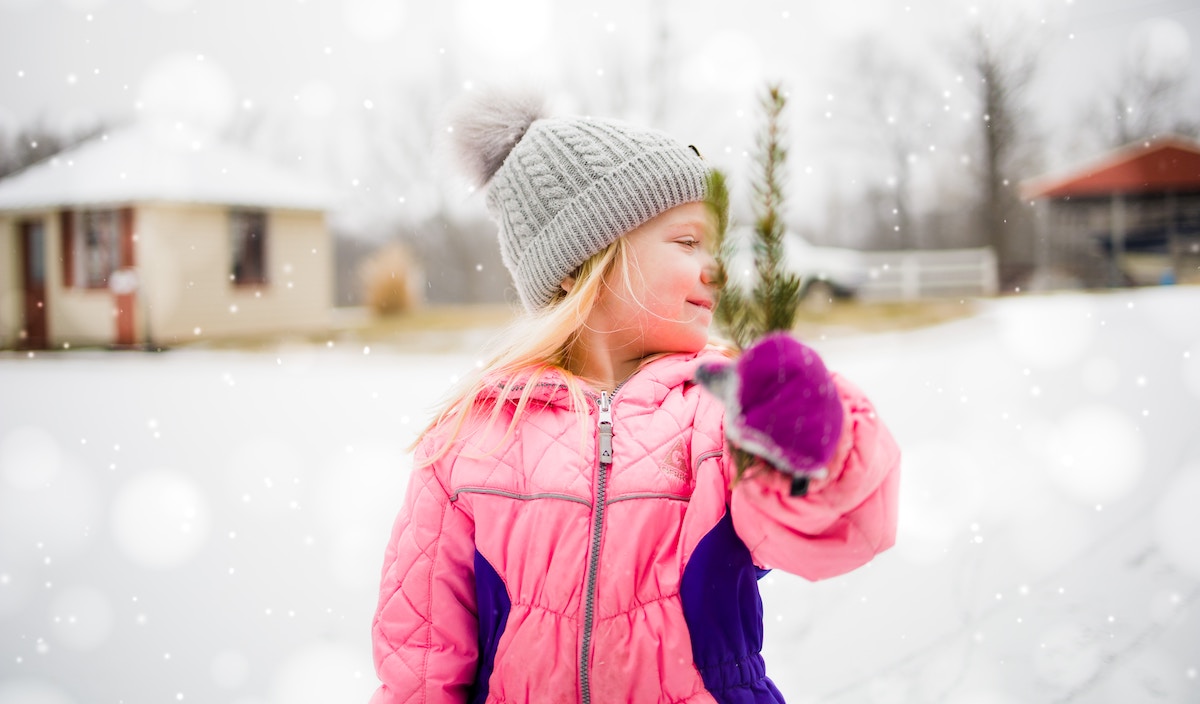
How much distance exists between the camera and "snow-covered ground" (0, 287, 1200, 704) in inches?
95.0

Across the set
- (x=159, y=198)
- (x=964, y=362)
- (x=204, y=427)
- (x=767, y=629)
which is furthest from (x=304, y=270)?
(x=767, y=629)

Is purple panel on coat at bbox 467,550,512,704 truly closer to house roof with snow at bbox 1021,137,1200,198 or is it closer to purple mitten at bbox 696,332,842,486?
purple mitten at bbox 696,332,842,486

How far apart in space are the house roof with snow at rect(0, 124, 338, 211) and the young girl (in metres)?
12.4

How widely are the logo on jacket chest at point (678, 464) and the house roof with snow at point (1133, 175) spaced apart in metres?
9.29

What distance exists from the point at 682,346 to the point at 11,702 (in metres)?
2.67

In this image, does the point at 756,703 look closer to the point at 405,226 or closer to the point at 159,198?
the point at 159,198

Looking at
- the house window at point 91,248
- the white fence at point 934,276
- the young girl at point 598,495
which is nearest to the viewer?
the young girl at point 598,495

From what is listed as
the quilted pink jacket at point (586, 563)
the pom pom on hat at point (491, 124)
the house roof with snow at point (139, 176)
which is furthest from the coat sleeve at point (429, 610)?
the house roof with snow at point (139, 176)

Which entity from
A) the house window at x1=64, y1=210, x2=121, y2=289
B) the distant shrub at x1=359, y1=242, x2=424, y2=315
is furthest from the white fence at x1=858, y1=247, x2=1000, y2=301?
the house window at x1=64, y1=210, x2=121, y2=289

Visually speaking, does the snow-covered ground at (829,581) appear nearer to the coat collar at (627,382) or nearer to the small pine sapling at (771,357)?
the coat collar at (627,382)

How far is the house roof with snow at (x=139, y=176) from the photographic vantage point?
1142cm

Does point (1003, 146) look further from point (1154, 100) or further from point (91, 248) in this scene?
point (91, 248)

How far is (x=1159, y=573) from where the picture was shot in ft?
9.24

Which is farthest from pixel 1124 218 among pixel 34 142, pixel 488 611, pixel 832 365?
pixel 34 142
